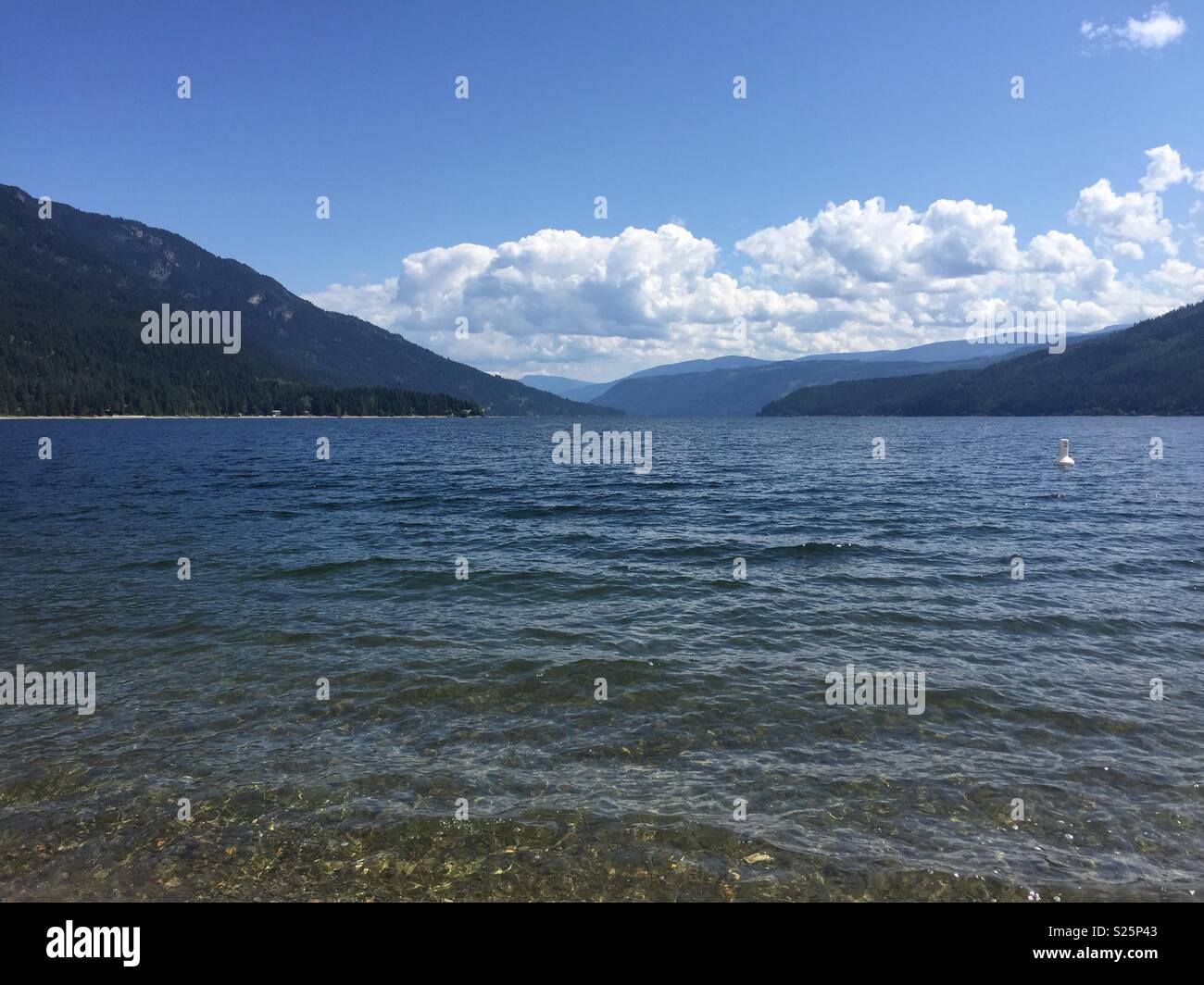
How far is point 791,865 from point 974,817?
322cm

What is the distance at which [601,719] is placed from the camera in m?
13.1

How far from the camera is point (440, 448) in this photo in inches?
4483

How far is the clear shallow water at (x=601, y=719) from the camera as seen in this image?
28.6 ft

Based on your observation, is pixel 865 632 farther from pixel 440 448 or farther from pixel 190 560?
pixel 440 448

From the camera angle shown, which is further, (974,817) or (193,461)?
(193,461)

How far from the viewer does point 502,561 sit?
27.1 metres

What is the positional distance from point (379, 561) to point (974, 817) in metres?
23.2

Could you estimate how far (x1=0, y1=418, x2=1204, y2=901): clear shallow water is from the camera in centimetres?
870
